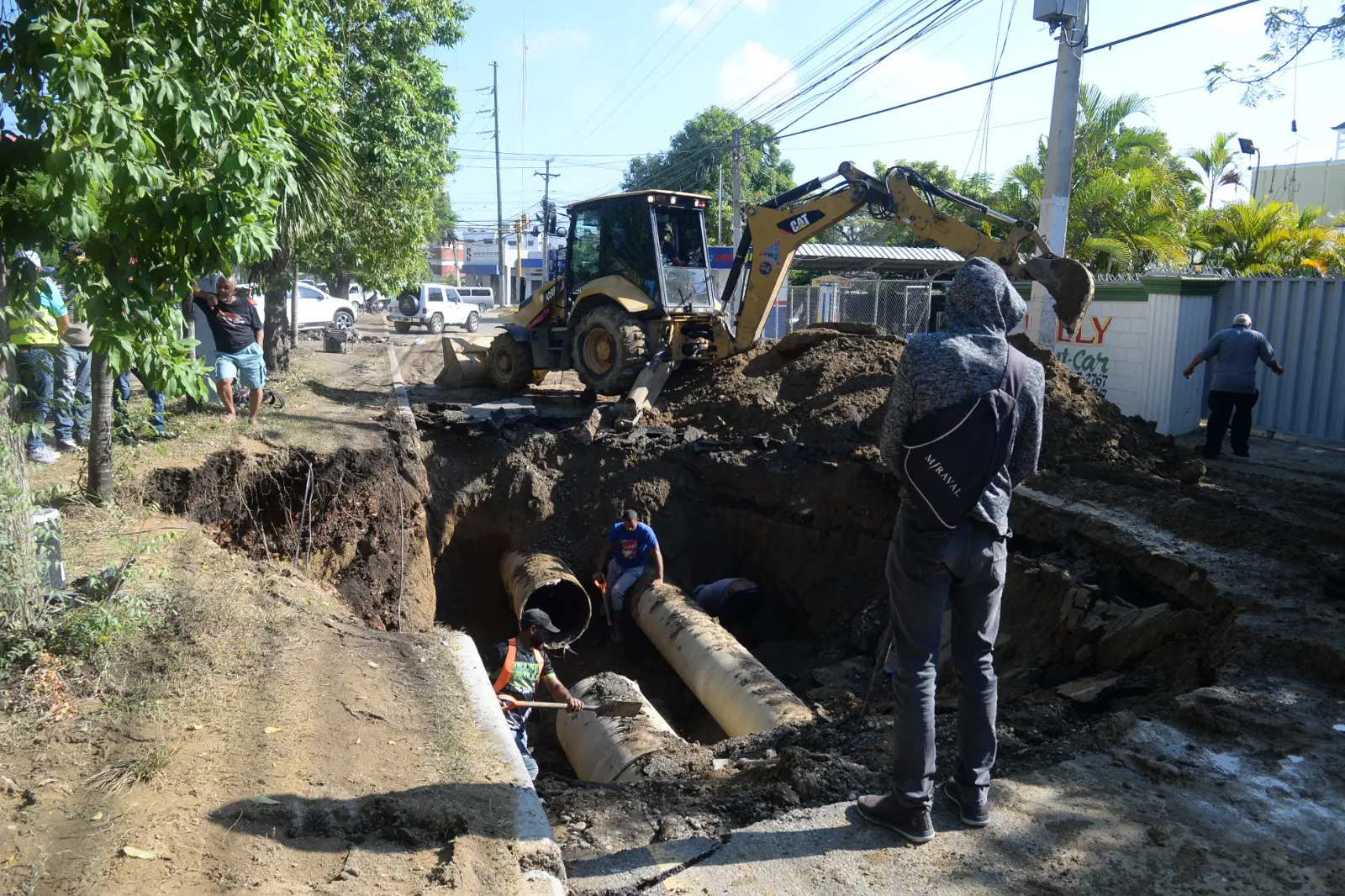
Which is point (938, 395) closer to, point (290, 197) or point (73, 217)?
point (73, 217)

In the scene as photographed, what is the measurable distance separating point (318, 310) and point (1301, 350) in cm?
2668

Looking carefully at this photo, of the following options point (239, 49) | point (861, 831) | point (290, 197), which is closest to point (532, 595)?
point (290, 197)

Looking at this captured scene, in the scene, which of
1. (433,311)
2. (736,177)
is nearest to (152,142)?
(736,177)

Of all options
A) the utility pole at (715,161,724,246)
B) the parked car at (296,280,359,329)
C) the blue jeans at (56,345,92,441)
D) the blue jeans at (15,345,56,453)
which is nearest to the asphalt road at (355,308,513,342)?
the parked car at (296,280,359,329)

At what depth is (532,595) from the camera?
9578mm

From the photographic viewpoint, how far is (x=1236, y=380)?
408 inches

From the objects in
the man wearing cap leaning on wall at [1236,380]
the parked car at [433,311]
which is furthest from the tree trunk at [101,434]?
the parked car at [433,311]

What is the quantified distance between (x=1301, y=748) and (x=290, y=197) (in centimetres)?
974

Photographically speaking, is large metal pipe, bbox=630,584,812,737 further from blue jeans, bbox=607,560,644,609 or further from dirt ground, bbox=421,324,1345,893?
dirt ground, bbox=421,324,1345,893

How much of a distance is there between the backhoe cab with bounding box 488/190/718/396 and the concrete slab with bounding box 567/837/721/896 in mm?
9551

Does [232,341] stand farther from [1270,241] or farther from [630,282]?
[1270,241]

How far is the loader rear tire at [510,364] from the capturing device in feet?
47.9

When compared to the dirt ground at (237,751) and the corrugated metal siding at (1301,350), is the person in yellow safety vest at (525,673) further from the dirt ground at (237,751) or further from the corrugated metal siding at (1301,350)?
the corrugated metal siding at (1301,350)

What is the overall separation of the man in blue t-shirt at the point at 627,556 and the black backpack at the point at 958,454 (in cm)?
644
